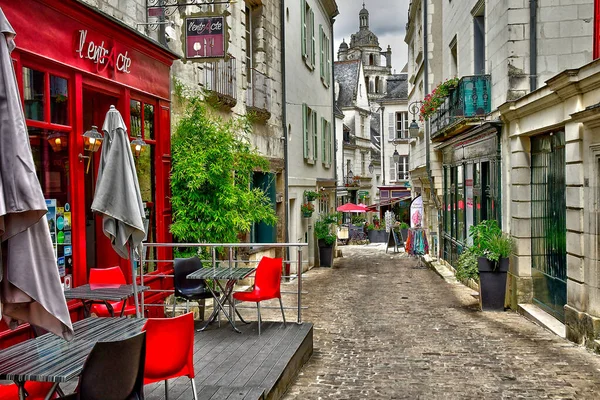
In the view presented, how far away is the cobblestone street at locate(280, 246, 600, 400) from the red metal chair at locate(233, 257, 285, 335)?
94 cm

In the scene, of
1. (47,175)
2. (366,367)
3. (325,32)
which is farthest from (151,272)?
(325,32)

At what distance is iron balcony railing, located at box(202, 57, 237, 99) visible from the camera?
1098 centimetres

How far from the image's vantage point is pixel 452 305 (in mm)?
11664

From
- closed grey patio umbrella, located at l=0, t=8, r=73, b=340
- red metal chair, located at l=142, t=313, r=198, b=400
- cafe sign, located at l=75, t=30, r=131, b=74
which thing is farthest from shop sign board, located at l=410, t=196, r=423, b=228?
closed grey patio umbrella, located at l=0, t=8, r=73, b=340

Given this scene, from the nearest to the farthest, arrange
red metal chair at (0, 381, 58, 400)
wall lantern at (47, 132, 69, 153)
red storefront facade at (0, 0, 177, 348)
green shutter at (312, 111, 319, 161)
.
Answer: red metal chair at (0, 381, 58, 400) < red storefront facade at (0, 0, 177, 348) < wall lantern at (47, 132, 69, 153) < green shutter at (312, 111, 319, 161)

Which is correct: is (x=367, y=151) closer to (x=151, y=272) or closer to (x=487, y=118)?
(x=487, y=118)

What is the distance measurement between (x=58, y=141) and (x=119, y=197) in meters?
1.33

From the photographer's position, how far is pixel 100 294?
592 cm

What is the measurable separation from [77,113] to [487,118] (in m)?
8.18

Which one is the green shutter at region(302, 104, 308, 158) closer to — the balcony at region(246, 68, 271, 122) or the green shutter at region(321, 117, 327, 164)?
the green shutter at region(321, 117, 327, 164)

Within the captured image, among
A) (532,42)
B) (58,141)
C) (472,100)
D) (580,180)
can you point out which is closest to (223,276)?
(58,141)

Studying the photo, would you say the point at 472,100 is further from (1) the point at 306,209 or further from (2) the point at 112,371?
(2) the point at 112,371

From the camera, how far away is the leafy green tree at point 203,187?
909 cm

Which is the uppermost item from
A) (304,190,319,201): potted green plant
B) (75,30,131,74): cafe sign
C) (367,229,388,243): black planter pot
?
(75,30,131,74): cafe sign
